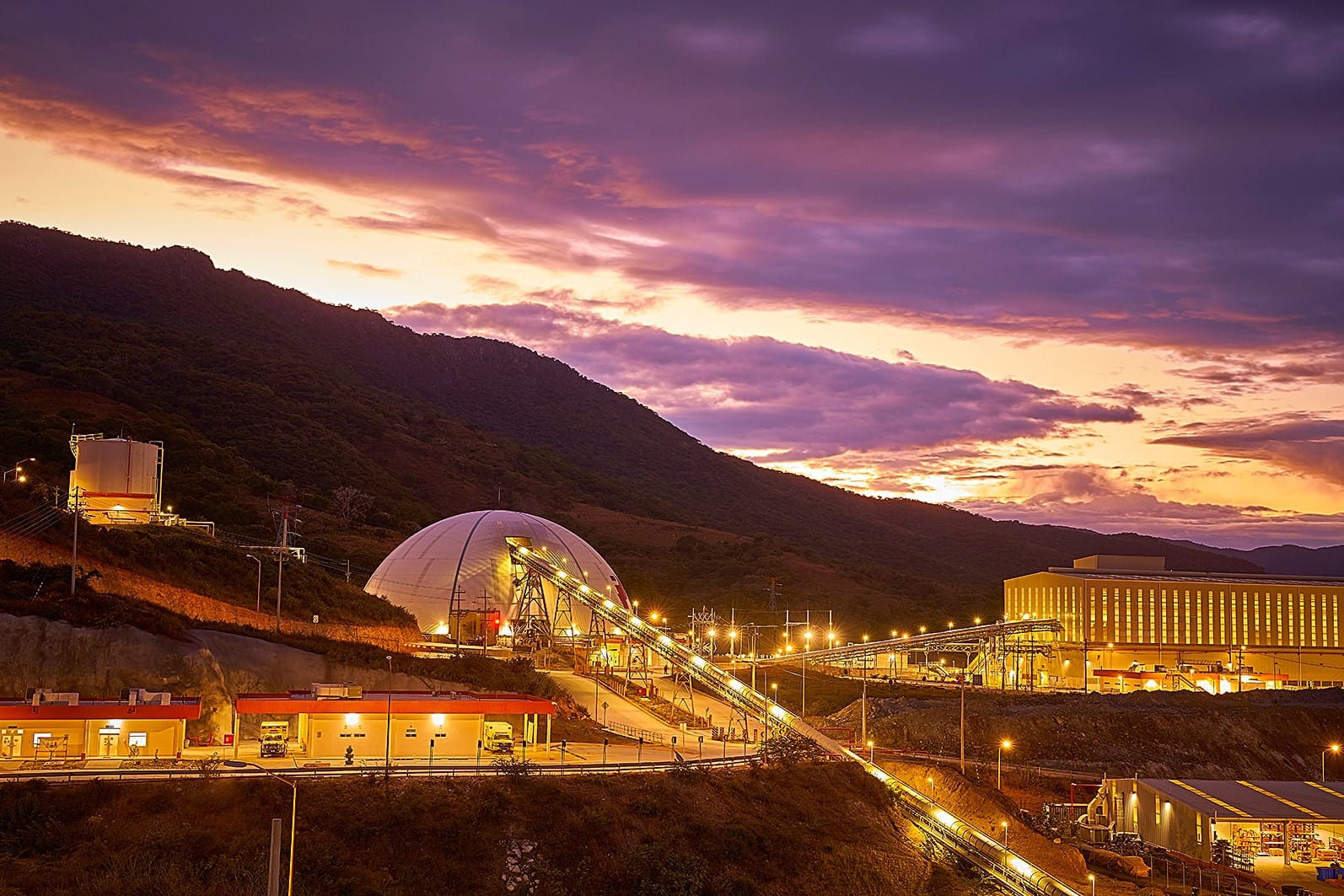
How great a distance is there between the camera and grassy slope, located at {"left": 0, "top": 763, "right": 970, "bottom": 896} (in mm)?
32938

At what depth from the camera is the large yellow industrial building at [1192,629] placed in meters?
104

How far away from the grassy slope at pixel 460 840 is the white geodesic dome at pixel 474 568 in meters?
43.6

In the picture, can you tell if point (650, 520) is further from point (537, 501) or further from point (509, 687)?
point (509, 687)

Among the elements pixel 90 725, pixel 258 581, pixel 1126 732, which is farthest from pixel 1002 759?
pixel 90 725

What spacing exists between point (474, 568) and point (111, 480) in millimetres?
26608

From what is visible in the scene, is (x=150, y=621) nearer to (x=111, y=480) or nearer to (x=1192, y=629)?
(x=111, y=480)

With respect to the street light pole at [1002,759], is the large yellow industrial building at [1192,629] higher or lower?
higher

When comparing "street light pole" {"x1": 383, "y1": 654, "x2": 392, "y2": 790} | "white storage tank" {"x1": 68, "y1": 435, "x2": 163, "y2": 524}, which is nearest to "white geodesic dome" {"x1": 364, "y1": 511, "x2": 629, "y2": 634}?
"white storage tank" {"x1": 68, "y1": 435, "x2": 163, "y2": 524}

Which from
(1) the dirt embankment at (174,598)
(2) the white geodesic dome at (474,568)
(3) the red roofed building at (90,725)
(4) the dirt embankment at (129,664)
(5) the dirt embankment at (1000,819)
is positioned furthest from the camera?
(2) the white geodesic dome at (474,568)

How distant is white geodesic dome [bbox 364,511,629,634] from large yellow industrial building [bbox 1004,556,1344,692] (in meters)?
36.0

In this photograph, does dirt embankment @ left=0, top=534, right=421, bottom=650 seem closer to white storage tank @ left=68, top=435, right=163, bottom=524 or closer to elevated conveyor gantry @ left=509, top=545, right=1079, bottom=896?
white storage tank @ left=68, top=435, right=163, bottom=524

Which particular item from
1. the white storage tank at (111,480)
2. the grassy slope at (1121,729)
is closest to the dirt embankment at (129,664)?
the white storage tank at (111,480)

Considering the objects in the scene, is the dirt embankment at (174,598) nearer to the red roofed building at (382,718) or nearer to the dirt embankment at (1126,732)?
the red roofed building at (382,718)

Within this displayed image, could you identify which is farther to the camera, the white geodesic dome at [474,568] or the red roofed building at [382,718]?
the white geodesic dome at [474,568]
